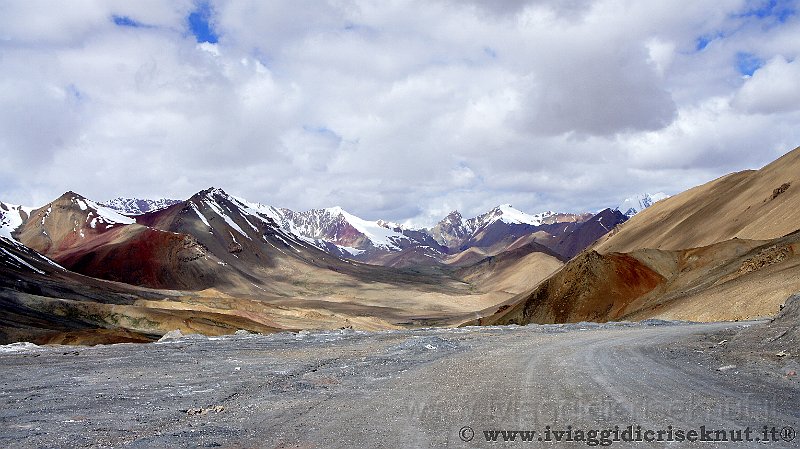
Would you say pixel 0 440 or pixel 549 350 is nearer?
pixel 0 440

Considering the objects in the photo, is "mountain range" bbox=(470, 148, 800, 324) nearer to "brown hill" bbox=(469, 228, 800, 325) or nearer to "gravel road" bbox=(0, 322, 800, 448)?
"brown hill" bbox=(469, 228, 800, 325)

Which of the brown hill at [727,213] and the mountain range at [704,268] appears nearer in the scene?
the mountain range at [704,268]

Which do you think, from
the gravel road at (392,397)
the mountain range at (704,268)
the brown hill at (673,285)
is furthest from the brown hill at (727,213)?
the gravel road at (392,397)

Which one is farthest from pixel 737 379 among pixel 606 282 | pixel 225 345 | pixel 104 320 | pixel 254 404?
pixel 104 320

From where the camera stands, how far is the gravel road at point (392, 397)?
8.95 meters

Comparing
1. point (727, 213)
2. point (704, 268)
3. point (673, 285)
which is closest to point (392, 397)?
point (673, 285)

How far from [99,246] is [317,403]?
179m

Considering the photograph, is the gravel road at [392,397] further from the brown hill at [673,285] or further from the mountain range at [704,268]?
the mountain range at [704,268]

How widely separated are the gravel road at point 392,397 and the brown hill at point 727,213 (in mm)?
55783

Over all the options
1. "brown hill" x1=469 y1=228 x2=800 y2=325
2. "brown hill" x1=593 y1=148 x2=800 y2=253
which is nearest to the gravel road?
"brown hill" x1=469 y1=228 x2=800 y2=325

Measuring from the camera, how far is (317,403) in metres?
11.5

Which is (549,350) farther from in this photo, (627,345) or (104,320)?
(104,320)

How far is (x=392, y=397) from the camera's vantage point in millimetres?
11812

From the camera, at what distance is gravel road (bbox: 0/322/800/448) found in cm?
895
